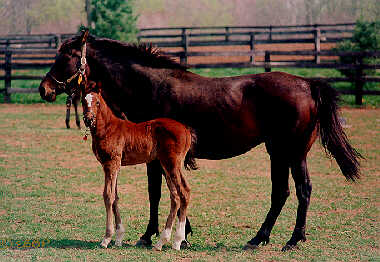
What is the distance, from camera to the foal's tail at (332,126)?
6.24 meters

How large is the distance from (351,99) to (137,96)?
16650 millimetres

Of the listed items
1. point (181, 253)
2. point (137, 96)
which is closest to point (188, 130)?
point (137, 96)

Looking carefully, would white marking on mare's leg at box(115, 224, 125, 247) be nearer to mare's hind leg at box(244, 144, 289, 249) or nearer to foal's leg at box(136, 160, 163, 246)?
foal's leg at box(136, 160, 163, 246)

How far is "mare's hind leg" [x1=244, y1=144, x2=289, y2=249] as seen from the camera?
20.1 ft

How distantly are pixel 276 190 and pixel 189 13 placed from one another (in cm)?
4794

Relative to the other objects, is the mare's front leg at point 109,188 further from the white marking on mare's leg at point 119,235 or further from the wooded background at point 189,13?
the wooded background at point 189,13

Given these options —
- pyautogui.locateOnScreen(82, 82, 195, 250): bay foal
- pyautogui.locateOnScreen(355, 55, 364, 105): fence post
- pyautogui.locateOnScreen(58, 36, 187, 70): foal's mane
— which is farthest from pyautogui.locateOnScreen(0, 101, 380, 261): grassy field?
pyautogui.locateOnScreen(355, 55, 364, 105): fence post

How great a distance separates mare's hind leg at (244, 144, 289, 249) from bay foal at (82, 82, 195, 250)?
91cm

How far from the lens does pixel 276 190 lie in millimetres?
6258

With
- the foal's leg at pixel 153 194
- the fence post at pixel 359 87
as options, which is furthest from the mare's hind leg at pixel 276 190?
the fence post at pixel 359 87

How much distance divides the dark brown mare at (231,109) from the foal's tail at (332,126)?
1cm

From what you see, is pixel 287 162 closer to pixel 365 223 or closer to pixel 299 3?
pixel 365 223

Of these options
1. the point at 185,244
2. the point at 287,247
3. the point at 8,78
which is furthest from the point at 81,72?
the point at 8,78

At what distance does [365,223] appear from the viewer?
7.19 m
